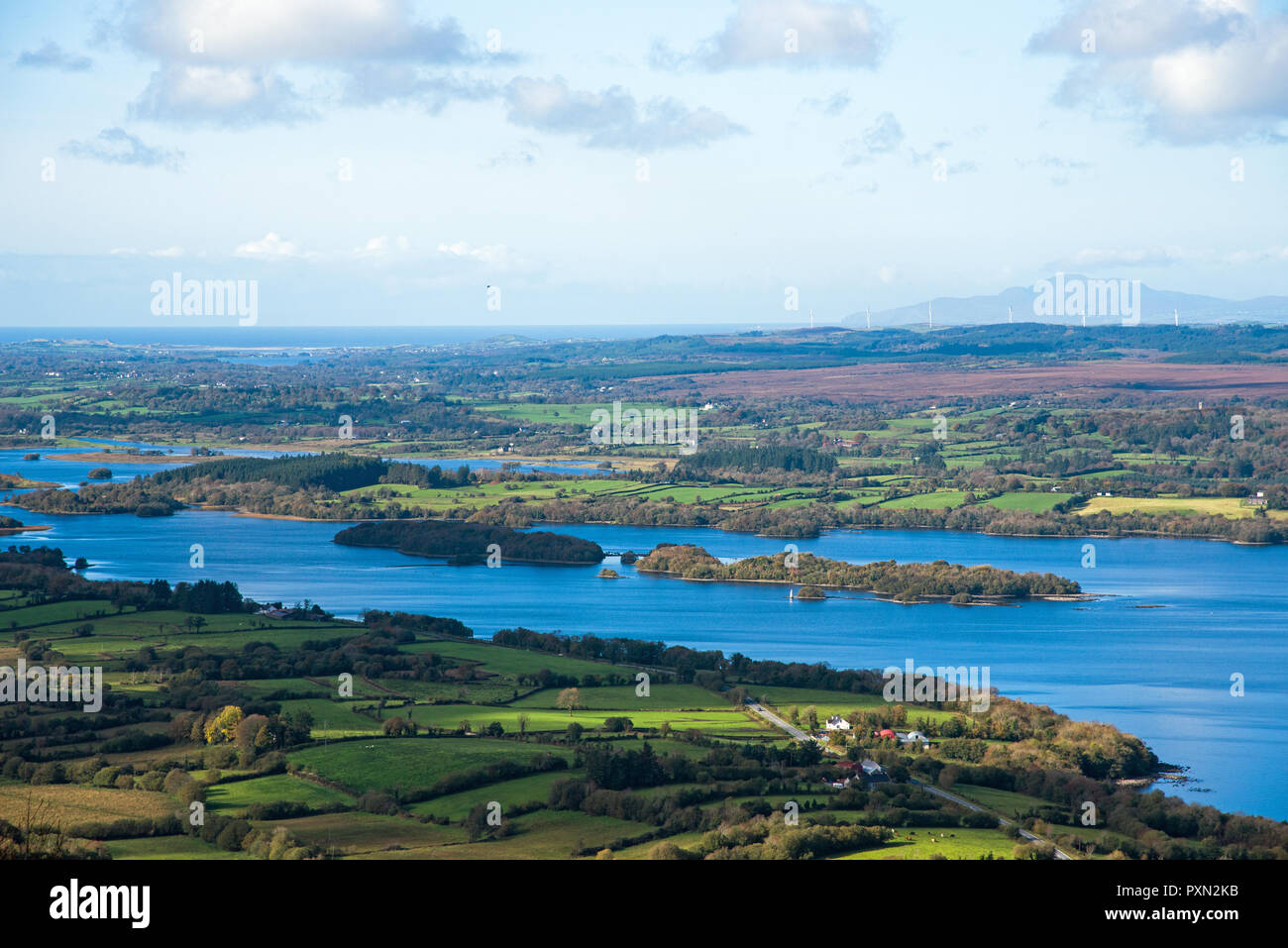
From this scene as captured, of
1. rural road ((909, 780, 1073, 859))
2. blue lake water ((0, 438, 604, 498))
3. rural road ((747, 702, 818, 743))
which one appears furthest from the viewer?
blue lake water ((0, 438, 604, 498))

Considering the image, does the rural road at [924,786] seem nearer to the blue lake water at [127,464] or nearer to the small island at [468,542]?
the small island at [468,542]

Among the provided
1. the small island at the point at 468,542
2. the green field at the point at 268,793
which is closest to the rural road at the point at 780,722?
the green field at the point at 268,793

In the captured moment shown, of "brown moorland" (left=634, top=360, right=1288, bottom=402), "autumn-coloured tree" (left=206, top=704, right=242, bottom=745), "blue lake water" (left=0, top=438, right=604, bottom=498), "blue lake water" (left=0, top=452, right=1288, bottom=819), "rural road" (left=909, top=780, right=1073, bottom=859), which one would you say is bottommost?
"blue lake water" (left=0, top=452, right=1288, bottom=819)

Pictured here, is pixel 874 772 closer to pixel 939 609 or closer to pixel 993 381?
pixel 939 609

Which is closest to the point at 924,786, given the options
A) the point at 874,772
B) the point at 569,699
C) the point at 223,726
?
the point at 874,772

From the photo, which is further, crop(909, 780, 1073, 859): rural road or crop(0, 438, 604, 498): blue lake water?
crop(0, 438, 604, 498): blue lake water

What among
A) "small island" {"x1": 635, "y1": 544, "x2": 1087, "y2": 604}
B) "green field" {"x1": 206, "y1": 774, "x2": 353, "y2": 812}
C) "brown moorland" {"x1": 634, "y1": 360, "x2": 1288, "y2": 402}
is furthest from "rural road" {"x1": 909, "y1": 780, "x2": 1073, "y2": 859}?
"brown moorland" {"x1": 634, "y1": 360, "x2": 1288, "y2": 402}

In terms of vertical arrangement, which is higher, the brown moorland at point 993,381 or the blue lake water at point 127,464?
the brown moorland at point 993,381

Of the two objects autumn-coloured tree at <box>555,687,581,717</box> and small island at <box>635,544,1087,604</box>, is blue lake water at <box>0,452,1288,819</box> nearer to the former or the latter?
small island at <box>635,544,1087,604</box>
